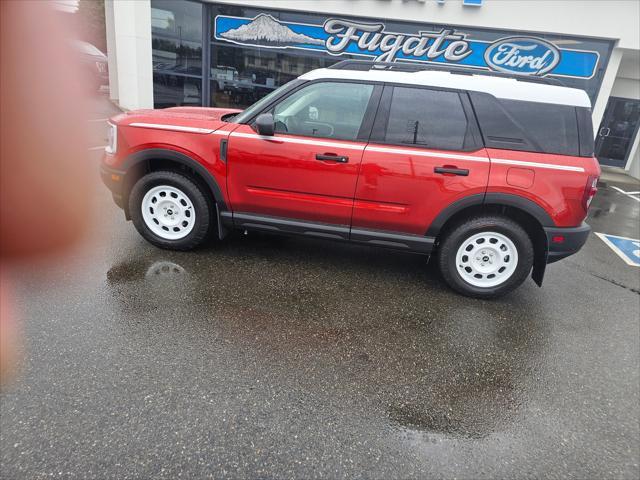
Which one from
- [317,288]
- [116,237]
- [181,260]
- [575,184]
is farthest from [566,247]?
[116,237]

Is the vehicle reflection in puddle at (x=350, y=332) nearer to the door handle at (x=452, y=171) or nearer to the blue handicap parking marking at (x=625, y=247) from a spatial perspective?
the door handle at (x=452, y=171)

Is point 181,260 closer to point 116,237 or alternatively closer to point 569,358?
point 116,237

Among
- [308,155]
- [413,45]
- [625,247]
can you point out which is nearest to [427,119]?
[308,155]

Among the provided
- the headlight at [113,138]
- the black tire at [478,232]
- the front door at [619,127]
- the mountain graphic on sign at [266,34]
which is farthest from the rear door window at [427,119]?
the front door at [619,127]

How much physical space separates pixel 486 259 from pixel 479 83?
61.3 inches

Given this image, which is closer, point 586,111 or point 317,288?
point 586,111

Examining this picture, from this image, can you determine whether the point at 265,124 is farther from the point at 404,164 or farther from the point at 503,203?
the point at 503,203

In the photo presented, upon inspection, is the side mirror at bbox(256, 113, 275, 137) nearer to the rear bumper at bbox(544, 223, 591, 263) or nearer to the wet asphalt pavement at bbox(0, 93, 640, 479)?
the wet asphalt pavement at bbox(0, 93, 640, 479)

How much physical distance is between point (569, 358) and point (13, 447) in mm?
3537

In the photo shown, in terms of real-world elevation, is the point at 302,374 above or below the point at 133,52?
below

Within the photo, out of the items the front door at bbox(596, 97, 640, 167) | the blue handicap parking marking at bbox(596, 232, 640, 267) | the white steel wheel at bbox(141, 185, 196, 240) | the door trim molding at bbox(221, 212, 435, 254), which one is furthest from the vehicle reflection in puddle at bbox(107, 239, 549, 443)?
the front door at bbox(596, 97, 640, 167)

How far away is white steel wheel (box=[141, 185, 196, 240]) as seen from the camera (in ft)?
14.1

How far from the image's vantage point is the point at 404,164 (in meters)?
3.78

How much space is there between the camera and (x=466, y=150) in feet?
12.4
